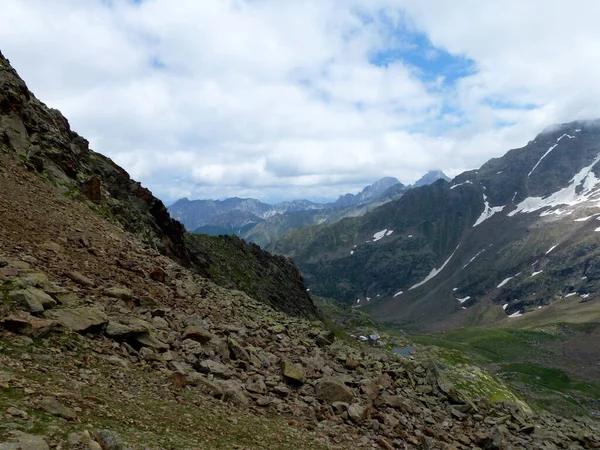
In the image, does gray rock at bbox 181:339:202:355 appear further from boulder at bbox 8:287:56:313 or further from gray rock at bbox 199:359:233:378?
boulder at bbox 8:287:56:313

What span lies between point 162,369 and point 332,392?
9.71 metres

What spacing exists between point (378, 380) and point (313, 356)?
4919 mm

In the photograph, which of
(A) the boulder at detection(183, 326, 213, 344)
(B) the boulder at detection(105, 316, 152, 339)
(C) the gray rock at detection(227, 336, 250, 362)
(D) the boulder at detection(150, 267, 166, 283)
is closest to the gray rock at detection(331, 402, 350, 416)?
(C) the gray rock at detection(227, 336, 250, 362)

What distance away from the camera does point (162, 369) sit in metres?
17.5

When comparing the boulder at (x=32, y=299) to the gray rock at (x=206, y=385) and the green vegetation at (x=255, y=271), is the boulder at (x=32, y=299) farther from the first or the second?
the green vegetation at (x=255, y=271)

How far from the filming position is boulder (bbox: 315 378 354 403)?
72.0ft

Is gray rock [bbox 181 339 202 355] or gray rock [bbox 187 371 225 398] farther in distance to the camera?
gray rock [bbox 181 339 202 355]

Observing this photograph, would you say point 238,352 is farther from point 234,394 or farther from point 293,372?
point 234,394

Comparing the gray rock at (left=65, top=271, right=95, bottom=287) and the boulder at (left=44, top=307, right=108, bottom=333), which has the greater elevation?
the gray rock at (left=65, top=271, right=95, bottom=287)

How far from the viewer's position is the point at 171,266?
33.0 meters

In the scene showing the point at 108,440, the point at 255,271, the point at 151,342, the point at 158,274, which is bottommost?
the point at 108,440

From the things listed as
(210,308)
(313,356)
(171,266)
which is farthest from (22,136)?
(313,356)

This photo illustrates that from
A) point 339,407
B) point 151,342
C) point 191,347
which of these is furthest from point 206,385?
point 339,407

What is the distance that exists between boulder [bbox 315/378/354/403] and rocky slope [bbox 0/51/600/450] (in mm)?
86
